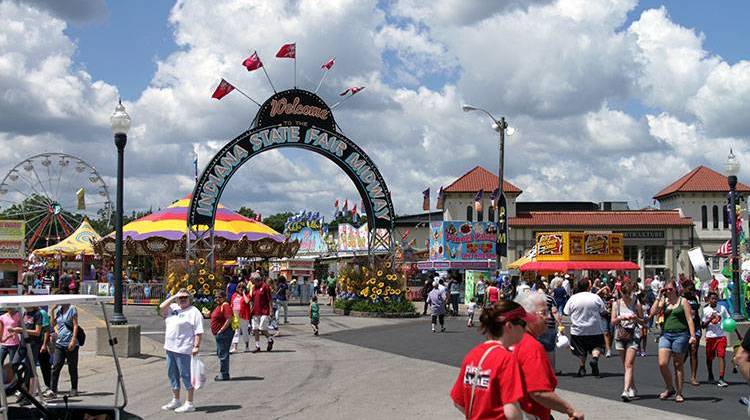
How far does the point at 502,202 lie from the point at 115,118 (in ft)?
77.5

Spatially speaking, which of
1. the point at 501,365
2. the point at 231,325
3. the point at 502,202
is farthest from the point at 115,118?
the point at 502,202

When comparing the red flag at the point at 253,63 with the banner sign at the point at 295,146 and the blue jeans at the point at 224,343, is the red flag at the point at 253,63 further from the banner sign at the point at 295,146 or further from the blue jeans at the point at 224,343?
the blue jeans at the point at 224,343

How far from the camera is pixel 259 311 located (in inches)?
714

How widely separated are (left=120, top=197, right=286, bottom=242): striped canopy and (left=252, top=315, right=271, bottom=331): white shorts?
2070 centimetres

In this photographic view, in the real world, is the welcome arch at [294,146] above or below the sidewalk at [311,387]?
above

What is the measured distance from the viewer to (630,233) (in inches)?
2854

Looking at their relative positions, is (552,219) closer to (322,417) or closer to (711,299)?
(711,299)

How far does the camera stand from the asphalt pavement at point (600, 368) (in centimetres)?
1099

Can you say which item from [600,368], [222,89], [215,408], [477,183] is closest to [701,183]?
[477,183]

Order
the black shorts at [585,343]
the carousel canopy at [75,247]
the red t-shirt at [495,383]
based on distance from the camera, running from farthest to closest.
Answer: the carousel canopy at [75,247], the black shorts at [585,343], the red t-shirt at [495,383]

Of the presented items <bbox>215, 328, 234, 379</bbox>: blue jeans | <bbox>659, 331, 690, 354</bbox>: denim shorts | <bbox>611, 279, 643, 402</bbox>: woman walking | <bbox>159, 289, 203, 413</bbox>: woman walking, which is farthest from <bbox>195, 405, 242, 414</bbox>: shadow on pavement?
<bbox>659, 331, 690, 354</bbox>: denim shorts

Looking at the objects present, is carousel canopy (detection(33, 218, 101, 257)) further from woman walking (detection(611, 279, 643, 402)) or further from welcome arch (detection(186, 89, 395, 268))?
woman walking (detection(611, 279, 643, 402))

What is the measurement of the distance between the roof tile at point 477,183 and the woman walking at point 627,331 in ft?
217

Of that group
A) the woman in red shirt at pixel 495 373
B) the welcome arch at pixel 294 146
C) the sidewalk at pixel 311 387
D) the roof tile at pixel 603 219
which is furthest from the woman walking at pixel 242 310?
the roof tile at pixel 603 219
